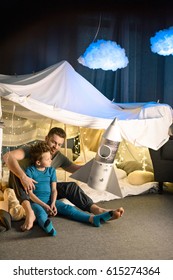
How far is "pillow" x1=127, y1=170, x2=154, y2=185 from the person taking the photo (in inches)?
115

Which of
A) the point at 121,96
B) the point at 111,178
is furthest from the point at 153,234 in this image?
the point at 121,96

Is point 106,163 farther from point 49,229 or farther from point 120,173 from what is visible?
point 120,173

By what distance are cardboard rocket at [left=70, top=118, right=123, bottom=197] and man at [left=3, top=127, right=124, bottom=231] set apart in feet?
0.66

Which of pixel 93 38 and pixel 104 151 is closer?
pixel 104 151

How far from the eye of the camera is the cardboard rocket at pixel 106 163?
1750 mm

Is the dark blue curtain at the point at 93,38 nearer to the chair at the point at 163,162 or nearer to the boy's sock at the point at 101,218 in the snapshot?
the chair at the point at 163,162

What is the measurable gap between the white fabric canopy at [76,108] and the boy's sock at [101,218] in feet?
2.11

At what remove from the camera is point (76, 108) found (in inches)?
99.9

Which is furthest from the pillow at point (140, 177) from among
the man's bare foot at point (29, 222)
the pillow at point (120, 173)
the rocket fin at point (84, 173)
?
the man's bare foot at point (29, 222)

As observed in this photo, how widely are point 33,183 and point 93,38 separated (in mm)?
2066

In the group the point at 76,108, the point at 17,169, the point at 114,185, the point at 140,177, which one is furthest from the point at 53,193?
the point at 140,177

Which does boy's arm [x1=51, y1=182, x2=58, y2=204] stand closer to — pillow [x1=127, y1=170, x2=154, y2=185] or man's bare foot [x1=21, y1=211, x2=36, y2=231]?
man's bare foot [x1=21, y1=211, x2=36, y2=231]

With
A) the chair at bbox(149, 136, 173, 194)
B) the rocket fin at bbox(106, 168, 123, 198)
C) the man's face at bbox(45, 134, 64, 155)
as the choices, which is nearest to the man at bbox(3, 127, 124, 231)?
the man's face at bbox(45, 134, 64, 155)

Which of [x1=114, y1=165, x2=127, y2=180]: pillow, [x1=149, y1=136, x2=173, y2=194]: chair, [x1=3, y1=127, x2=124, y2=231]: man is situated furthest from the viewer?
[x1=114, y1=165, x2=127, y2=180]: pillow
